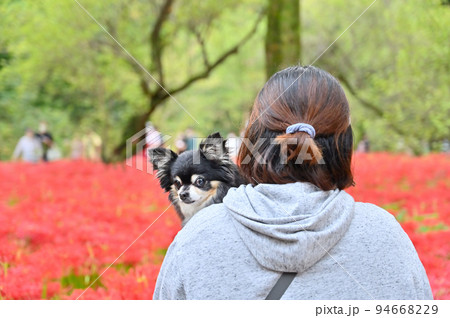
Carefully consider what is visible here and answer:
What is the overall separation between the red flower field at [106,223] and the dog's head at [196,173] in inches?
19.5

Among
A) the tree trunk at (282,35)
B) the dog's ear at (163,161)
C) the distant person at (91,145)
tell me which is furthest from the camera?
the distant person at (91,145)

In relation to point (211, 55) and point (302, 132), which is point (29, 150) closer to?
point (211, 55)

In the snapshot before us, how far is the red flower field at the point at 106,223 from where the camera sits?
2806 millimetres

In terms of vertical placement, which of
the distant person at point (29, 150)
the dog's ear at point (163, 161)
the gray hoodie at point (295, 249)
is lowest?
the gray hoodie at point (295, 249)

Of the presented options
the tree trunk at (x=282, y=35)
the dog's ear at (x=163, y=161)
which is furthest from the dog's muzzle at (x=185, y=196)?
the tree trunk at (x=282, y=35)

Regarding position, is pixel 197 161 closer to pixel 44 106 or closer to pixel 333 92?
pixel 333 92

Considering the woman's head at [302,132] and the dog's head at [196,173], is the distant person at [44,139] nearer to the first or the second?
the dog's head at [196,173]

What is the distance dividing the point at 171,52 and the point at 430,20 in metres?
6.50

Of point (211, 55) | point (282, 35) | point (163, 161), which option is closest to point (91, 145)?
point (211, 55)

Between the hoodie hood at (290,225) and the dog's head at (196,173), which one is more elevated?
the dog's head at (196,173)

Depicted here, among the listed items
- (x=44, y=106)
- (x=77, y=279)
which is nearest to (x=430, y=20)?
(x=77, y=279)

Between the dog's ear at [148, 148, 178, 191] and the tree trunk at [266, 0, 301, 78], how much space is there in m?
2.45

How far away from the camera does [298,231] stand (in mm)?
1236
